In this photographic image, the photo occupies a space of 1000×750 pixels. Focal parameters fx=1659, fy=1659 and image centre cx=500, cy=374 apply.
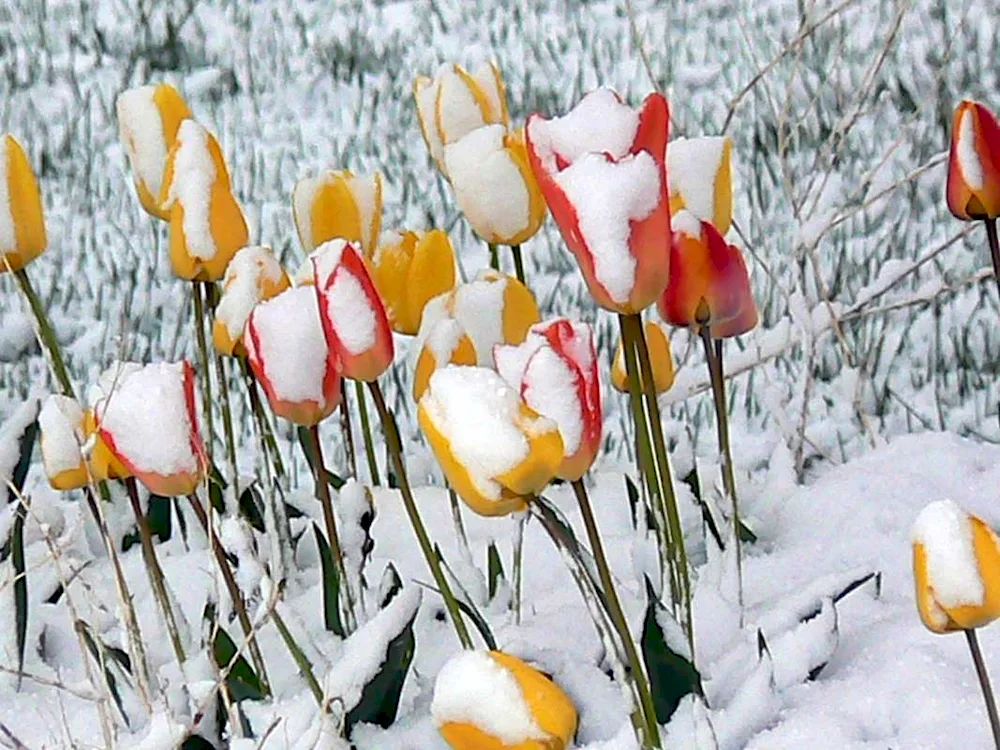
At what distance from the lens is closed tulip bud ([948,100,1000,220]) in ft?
3.67

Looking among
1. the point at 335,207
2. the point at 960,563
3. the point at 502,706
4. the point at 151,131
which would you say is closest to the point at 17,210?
the point at 151,131

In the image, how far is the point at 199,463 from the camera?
1.06 meters

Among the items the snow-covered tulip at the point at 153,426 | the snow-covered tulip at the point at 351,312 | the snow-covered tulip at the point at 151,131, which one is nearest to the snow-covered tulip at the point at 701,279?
the snow-covered tulip at the point at 351,312

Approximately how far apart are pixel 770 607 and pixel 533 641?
0.23m

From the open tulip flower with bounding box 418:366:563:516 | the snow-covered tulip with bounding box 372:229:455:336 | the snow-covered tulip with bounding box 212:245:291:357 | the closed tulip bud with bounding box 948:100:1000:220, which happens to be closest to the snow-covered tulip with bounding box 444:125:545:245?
the snow-covered tulip with bounding box 372:229:455:336

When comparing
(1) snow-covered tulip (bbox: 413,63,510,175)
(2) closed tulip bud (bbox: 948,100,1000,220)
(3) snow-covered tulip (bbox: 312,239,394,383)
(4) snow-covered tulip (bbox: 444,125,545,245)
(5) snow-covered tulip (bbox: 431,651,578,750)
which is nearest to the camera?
(5) snow-covered tulip (bbox: 431,651,578,750)

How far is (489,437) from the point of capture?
84cm

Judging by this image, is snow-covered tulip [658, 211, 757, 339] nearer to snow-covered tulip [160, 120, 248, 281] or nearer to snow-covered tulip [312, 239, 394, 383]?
snow-covered tulip [312, 239, 394, 383]

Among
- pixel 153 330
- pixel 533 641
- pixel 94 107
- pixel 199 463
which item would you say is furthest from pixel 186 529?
pixel 94 107

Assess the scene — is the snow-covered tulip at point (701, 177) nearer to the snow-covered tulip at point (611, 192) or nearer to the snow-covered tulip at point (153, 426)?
the snow-covered tulip at point (611, 192)

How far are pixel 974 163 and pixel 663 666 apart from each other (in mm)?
403

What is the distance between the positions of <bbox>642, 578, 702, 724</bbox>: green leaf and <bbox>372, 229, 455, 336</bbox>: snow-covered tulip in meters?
0.32

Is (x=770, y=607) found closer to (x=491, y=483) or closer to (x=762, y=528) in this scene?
(x=762, y=528)

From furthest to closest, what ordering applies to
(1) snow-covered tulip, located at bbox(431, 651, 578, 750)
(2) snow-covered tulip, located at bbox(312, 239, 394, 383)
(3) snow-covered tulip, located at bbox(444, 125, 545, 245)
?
(3) snow-covered tulip, located at bbox(444, 125, 545, 245) < (2) snow-covered tulip, located at bbox(312, 239, 394, 383) < (1) snow-covered tulip, located at bbox(431, 651, 578, 750)
